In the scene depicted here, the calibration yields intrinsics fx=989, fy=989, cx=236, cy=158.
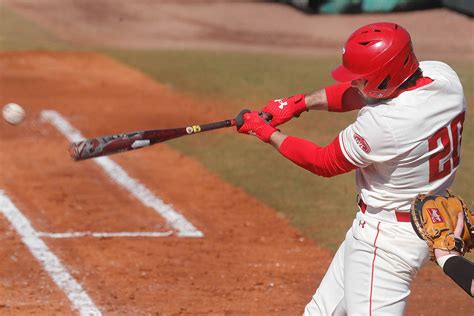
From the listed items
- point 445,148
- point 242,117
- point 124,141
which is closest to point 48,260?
point 124,141

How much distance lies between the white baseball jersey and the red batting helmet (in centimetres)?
9

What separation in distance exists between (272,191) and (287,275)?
2.13 meters

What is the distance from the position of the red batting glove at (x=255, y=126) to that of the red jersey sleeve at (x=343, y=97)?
46 cm

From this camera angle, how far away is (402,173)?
5141 mm

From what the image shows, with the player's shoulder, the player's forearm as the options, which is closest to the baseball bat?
the player's forearm

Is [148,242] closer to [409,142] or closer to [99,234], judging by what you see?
[99,234]

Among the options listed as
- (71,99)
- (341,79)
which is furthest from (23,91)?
(341,79)

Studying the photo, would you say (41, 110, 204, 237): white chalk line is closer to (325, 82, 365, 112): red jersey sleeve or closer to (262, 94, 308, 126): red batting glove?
(262, 94, 308, 126): red batting glove

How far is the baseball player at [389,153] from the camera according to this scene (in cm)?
506

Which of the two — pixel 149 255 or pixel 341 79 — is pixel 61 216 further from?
pixel 341 79

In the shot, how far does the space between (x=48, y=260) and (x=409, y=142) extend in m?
3.68

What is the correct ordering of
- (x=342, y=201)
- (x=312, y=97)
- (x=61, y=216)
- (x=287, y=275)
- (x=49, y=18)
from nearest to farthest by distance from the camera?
(x=312, y=97) → (x=287, y=275) → (x=61, y=216) → (x=342, y=201) → (x=49, y=18)

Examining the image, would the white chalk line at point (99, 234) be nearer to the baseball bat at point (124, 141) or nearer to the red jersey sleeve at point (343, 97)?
the baseball bat at point (124, 141)

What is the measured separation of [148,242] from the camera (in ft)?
26.9
